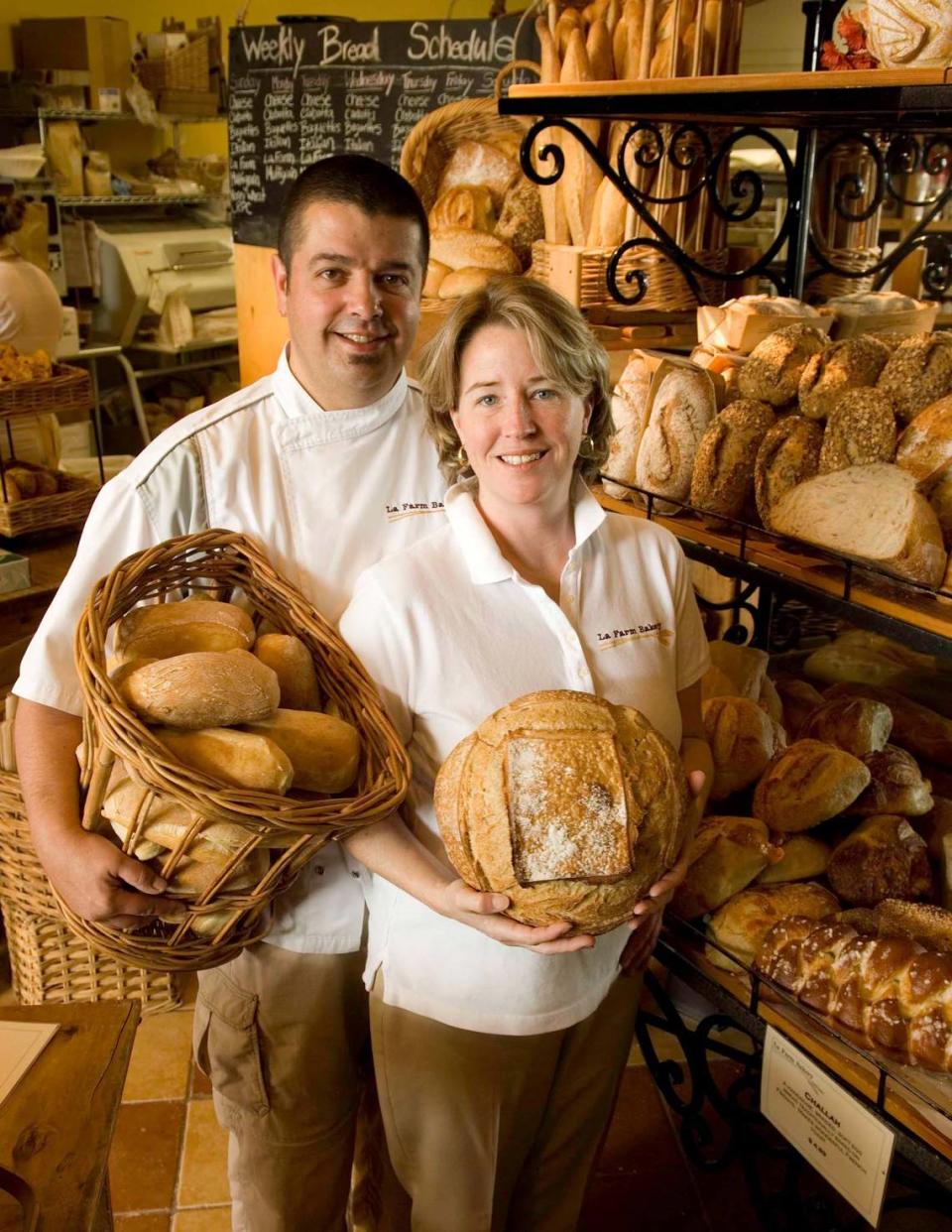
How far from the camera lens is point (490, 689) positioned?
54.7 inches

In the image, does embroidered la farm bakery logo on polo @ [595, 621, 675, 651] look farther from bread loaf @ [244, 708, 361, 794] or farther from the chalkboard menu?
the chalkboard menu

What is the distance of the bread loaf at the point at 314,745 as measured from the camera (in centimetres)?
125

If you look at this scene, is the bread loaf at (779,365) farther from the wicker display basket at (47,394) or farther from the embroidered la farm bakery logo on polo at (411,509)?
the wicker display basket at (47,394)

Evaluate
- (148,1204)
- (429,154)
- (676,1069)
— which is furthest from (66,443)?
(676,1069)

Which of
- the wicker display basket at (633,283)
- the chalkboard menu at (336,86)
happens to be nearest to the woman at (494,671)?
the wicker display basket at (633,283)

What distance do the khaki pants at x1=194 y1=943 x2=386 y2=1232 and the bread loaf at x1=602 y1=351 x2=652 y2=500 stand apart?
872 millimetres

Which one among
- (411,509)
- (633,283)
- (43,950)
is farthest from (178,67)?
(411,509)

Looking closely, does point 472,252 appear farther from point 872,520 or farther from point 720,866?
point 720,866

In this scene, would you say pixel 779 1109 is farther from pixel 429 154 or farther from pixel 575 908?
pixel 429 154

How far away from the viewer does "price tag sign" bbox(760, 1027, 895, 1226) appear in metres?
1.33

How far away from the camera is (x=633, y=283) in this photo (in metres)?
2.34

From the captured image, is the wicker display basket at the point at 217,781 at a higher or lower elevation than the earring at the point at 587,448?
lower

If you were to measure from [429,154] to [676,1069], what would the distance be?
99.1 inches

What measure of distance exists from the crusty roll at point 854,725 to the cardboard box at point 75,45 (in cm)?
580
